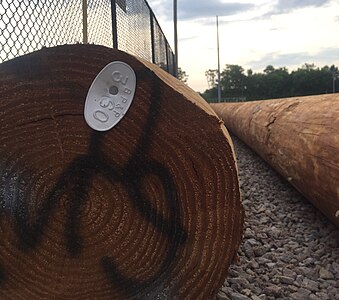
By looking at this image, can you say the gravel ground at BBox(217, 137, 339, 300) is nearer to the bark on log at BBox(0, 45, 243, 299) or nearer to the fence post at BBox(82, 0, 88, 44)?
the bark on log at BBox(0, 45, 243, 299)

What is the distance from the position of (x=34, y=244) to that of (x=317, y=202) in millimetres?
2210

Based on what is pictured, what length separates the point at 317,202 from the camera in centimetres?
321

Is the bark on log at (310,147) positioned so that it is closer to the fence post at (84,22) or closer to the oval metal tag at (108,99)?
the oval metal tag at (108,99)

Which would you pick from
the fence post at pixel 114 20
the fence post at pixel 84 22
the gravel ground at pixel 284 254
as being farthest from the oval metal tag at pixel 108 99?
the fence post at pixel 114 20

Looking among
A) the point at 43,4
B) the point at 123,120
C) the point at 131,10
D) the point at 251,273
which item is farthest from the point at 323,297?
the point at 131,10

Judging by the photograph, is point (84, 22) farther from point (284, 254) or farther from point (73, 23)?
point (284, 254)

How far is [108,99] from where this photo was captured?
1.54 m

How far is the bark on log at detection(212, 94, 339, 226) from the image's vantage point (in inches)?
111

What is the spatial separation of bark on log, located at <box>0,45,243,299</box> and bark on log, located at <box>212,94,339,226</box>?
139 centimetres

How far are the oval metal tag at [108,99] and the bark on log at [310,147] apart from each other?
1619 mm

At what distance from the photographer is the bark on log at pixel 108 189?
153cm

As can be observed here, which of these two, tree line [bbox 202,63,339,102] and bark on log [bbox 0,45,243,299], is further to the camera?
tree line [bbox 202,63,339,102]

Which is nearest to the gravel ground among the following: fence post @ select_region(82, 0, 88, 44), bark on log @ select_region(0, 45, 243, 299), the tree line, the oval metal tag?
bark on log @ select_region(0, 45, 243, 299)

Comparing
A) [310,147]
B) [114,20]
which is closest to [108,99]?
[310,147]
